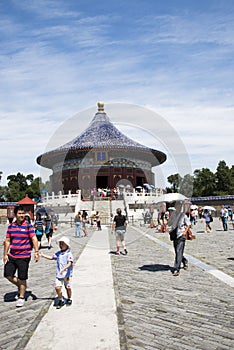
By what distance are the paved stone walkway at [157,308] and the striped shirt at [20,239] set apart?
764 millimetres

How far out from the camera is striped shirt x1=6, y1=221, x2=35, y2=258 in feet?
20.1

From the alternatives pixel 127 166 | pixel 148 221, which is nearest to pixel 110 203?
pixel 148 221

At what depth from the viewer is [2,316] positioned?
5.32 m

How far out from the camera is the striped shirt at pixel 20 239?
612 centimetres

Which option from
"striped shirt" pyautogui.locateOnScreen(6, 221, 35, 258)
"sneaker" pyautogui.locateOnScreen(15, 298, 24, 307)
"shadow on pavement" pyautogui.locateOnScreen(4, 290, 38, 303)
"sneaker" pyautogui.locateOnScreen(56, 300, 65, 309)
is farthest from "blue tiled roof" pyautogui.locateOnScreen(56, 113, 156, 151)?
"sneaker" pyautogui.locateOnScreen(56, 300, 65, 309)

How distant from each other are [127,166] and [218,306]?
4174cm

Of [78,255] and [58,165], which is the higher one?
[58,165]

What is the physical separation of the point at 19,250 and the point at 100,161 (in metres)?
39.9

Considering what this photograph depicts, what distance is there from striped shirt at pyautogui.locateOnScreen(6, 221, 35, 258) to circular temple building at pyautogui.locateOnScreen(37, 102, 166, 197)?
125ft

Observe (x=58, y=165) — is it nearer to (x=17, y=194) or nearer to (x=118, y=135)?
(x=118, y=135)

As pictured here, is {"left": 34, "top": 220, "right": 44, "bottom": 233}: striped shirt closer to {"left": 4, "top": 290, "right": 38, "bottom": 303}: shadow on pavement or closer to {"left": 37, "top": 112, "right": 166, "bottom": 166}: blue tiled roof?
{"left": 4, "top": 290, "right": 38, "bottom": 303}: shadow on pavement

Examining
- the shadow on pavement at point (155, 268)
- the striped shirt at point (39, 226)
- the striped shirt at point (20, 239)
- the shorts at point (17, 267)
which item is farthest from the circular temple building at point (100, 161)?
the shorts at point (17, 267)

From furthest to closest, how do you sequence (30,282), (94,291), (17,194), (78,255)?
(17,194) → (78,255) → (30,282) → (94,291)

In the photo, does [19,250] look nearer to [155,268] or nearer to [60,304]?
[60,304]
